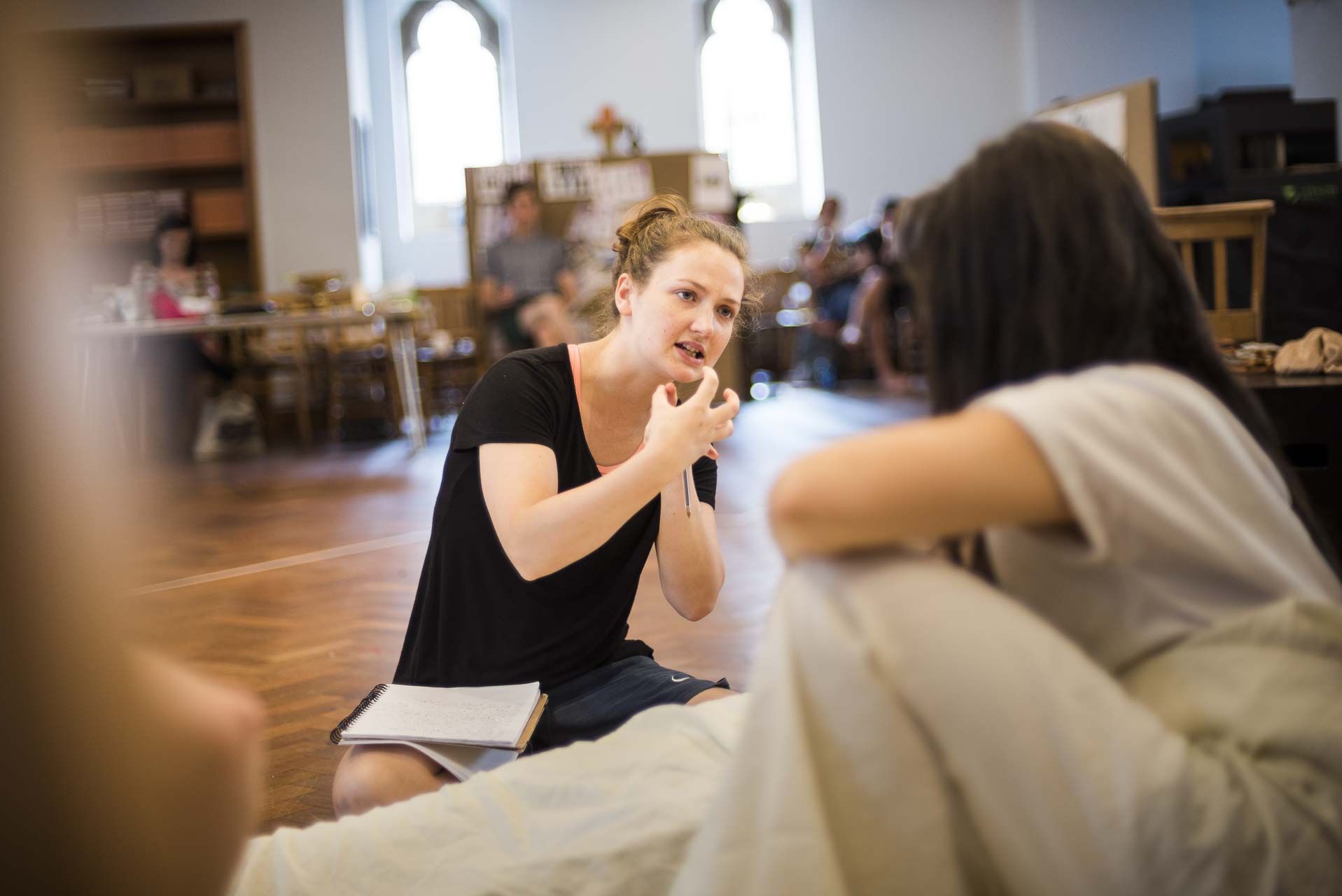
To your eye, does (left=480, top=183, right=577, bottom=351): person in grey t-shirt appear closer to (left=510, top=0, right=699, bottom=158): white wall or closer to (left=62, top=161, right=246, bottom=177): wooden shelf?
(left=62, top=161, right=246, bottom=177): wooden shelf

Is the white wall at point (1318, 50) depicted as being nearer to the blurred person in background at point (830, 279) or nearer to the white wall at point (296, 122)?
the blurred person in background at point (830, 279)

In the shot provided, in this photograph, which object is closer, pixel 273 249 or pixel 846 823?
pixel 846 823

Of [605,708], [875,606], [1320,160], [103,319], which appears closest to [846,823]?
[875,606]

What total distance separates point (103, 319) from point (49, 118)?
6704 mm

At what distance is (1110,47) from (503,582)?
37.8 feet

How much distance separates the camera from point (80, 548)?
558mm

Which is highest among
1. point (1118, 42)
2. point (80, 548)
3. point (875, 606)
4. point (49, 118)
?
point (1118, 42)

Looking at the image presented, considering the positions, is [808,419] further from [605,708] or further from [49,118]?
[49,118]

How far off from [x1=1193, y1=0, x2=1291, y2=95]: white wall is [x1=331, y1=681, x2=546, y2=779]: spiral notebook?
11.7 meters

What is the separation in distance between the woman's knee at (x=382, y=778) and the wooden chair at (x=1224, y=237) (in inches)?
105

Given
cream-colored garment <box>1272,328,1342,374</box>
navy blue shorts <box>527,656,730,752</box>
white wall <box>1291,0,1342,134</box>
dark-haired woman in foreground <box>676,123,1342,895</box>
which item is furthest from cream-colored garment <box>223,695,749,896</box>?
white wall <box>1291,0,1342,134</box>

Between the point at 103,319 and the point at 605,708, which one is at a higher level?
the point at 103,319

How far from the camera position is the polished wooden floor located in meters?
2.24

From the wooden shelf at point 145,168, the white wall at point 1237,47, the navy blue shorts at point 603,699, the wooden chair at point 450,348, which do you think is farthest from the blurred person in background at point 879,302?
the navy blue shorts at point 603,699
